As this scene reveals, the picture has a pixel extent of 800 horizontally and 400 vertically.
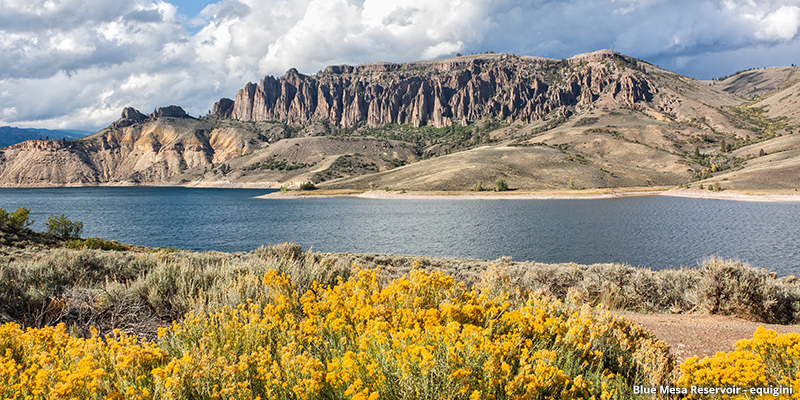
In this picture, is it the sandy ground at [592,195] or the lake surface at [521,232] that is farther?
the sandy ground at [592,195]

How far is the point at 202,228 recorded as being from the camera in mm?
46250

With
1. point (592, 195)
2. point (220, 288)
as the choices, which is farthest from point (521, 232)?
point (592, 195)

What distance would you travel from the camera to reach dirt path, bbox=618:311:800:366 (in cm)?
567

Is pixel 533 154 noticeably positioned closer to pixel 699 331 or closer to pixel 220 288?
pixel 699 331

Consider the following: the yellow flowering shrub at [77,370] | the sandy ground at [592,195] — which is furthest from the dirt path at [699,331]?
the sandy ground at [592,195]

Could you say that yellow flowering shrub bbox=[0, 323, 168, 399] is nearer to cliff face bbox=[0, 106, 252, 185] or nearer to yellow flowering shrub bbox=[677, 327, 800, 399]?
yellow flowering shrub bbox=[677, 327, 800, 399]

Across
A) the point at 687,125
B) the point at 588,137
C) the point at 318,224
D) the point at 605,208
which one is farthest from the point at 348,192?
the point at 687,125

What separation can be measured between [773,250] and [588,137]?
363ft

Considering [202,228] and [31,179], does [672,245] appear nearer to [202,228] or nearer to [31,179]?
[202,228]

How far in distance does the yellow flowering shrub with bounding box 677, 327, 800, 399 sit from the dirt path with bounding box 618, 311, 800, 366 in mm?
1715

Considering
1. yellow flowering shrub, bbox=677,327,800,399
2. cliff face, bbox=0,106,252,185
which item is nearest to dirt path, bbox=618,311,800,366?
yellow flowering shrub, bbox=677,327,800,399

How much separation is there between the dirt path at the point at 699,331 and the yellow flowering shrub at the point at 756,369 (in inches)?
67.5

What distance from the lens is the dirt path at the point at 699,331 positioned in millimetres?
5672

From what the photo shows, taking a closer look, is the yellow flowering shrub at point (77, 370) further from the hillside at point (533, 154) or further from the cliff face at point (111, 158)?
the cliff face at point (111, 158)
